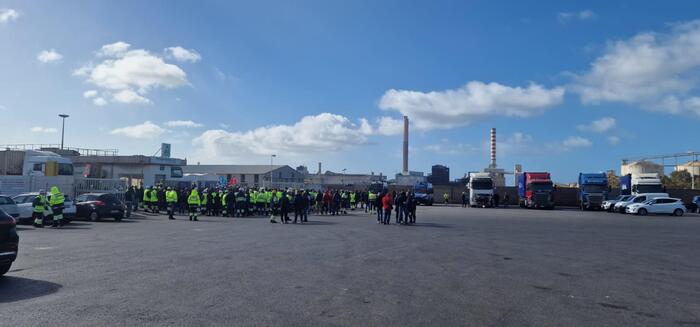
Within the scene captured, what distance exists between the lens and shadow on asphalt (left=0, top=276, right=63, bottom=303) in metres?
7.56

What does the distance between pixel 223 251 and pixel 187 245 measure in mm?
1797

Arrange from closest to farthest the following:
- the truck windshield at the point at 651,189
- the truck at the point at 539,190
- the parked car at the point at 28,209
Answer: the parked car at the point at 28,209
the truck windshield at the point at 651,189
the truck at the point at 539,190

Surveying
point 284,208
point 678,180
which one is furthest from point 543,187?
point 678,180

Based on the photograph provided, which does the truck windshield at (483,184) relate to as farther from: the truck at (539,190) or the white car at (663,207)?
the white car at (663,207)

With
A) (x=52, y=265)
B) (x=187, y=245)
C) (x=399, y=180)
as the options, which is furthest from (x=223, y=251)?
(x=399, y=180)

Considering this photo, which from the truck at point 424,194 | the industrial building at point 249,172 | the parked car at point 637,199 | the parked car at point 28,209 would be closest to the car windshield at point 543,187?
the parked car at point 637,199

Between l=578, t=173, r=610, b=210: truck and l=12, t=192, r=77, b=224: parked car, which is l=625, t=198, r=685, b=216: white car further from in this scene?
l=12, t=192, r=77, b=224: parked car

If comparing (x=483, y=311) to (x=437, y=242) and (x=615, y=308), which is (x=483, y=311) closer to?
(x=615, y=308)

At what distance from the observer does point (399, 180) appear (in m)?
76.4

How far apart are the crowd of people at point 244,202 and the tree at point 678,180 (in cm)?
5391

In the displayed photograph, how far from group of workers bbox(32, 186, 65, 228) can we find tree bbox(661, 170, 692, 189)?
7093 centimetres

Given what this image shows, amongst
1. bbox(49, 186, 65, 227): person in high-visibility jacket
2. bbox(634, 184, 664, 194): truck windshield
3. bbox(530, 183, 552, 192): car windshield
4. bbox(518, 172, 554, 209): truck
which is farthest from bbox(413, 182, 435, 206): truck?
bbox(49, 186, 65, 227): person in high-visibility jacket

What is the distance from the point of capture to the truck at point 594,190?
143 ft

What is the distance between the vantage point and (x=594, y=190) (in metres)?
43.8
